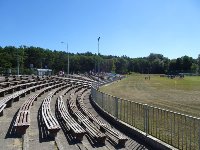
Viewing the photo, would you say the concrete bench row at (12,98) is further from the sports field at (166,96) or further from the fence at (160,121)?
the sports field at (166,96)

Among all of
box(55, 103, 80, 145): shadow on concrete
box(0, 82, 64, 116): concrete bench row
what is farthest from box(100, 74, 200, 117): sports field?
box(0, 82, 64, 116): concrete bench row

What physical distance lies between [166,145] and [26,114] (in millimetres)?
5965

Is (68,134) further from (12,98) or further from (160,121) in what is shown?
(12,98)

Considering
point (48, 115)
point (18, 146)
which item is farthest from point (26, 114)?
point (18, 146)

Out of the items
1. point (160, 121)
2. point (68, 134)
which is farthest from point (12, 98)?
point (160, 121)

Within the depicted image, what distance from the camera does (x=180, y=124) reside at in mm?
10680

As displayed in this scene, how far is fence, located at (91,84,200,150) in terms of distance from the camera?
10023 millimetres

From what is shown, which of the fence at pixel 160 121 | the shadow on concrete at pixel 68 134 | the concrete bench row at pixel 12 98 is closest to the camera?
the fence at pixel 160 121

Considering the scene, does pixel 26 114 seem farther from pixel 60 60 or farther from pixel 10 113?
pixel 60 60

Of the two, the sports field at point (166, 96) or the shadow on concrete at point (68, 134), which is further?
the sports field at point (166, 96)

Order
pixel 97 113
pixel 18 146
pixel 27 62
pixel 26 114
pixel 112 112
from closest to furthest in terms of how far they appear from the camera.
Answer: pixel 18 146 < pixel 26 114 < pixel 112 112 < pixel 97 113 < pixel 27 62

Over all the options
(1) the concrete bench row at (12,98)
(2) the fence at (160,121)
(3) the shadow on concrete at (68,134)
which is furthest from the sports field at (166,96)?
(1) the concrete bench row at (12,98)

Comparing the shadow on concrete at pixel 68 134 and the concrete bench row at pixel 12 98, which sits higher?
the concrete bench row at pixel 12 98

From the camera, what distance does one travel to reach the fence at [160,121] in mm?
10023
